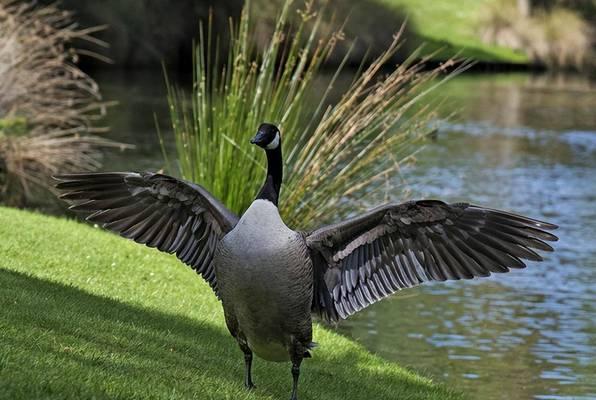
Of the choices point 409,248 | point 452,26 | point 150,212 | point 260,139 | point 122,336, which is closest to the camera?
point 260,139

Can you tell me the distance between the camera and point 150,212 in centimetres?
848

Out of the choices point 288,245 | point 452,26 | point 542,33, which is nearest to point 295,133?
point 288,245

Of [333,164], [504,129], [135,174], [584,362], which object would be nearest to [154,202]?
[135,174]

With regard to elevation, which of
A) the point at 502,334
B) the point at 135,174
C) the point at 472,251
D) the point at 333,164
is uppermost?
the point at 472,251

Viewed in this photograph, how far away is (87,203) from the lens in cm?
852

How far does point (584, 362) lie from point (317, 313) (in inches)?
225

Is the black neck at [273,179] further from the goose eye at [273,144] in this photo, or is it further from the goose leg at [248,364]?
the goose leg at [248,364]

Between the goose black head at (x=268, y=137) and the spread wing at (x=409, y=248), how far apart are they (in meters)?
0.67

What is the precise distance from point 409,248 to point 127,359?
2.07 m

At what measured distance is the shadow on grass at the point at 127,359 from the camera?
6812 millimetres

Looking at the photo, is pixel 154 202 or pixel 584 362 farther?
pixel 584 362

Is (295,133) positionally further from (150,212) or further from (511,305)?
(150,212)

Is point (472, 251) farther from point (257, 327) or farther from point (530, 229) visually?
point (257, 327)

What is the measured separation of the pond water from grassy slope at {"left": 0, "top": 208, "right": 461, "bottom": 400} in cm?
220
